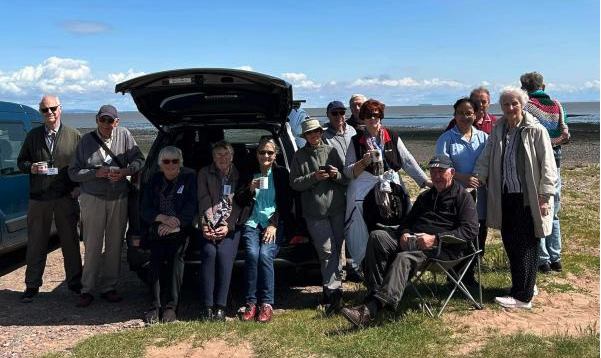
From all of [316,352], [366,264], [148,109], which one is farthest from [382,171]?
[148,109]

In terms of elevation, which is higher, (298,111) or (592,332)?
(298,111)

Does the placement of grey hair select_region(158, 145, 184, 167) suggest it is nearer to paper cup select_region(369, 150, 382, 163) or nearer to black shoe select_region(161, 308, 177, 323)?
black shoe select_region(161, 308, 177, 323)

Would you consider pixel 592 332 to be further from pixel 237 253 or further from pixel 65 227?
pixel 65 227

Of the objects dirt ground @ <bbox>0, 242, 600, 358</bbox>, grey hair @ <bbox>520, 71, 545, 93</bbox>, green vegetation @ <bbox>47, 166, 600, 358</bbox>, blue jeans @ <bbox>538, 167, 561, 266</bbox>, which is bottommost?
dirt ground @ <bbox>0, 242, 600, 358</bbox>

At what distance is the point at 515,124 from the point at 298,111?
3.40 m

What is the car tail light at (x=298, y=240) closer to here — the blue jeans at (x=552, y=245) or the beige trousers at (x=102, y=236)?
the beige trousers at (x=102, y=236)

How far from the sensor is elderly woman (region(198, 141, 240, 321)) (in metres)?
4.82

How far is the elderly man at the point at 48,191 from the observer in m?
5.50

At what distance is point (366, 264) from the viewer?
191 inches

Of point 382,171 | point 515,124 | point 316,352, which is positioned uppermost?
point 515,124

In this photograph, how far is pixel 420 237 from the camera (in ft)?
15.1

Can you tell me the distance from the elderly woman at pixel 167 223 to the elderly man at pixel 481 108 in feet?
8.57

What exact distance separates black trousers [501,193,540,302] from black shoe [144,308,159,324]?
317cm

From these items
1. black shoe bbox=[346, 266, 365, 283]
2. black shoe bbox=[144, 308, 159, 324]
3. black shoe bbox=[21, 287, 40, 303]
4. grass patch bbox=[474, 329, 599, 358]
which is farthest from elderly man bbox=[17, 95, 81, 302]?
grass patch bbox=[474, 329, 599, 358]
